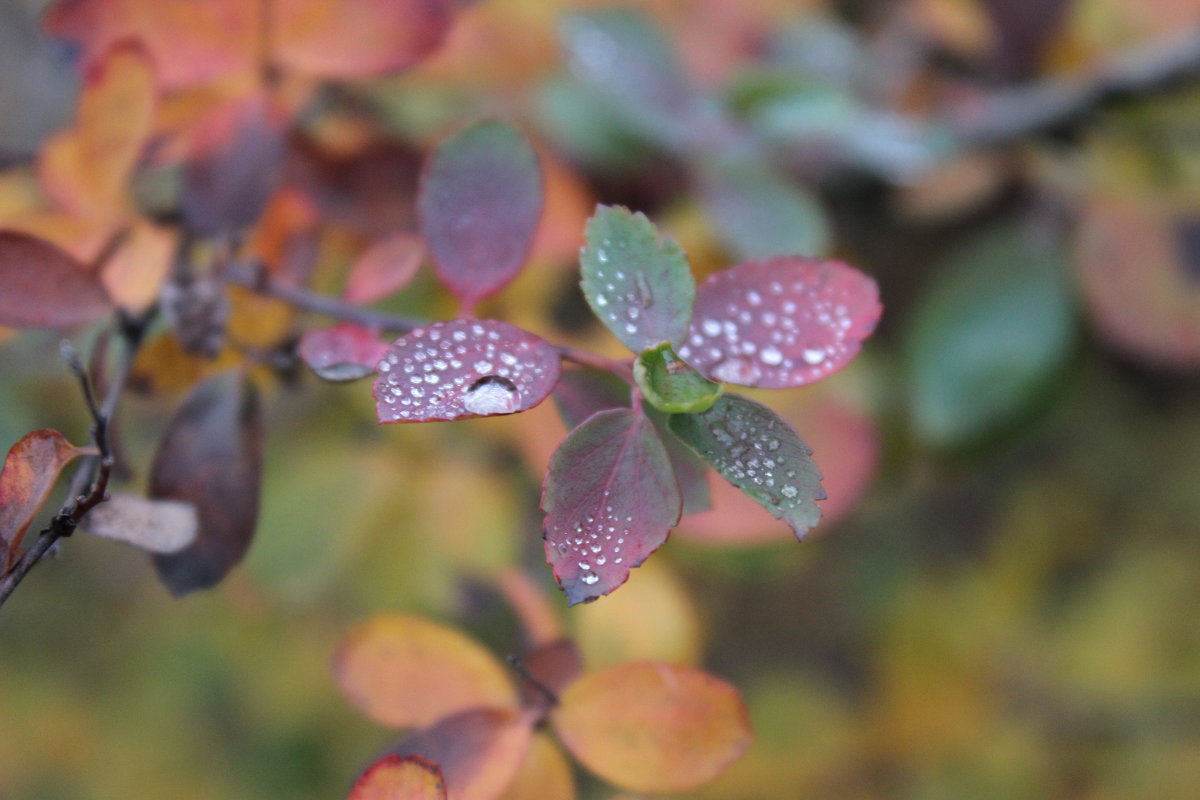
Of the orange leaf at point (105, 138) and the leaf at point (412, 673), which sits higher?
the orange leaf at point (105, 138)

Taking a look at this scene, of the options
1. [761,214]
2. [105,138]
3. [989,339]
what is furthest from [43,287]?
[989,339]

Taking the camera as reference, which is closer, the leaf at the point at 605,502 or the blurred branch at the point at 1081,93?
the leaf at the point at 605,502

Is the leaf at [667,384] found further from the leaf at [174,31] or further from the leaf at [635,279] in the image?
the leaf at [174,31]

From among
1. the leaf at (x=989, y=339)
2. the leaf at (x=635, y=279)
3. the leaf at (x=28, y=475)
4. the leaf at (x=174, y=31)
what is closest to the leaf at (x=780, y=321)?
the leaf at (x=635, y=279)

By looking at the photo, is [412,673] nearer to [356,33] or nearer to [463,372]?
[463,372]

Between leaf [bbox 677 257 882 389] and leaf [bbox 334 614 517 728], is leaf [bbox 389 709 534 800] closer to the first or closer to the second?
leaf [bbox 334 614 517 728]
